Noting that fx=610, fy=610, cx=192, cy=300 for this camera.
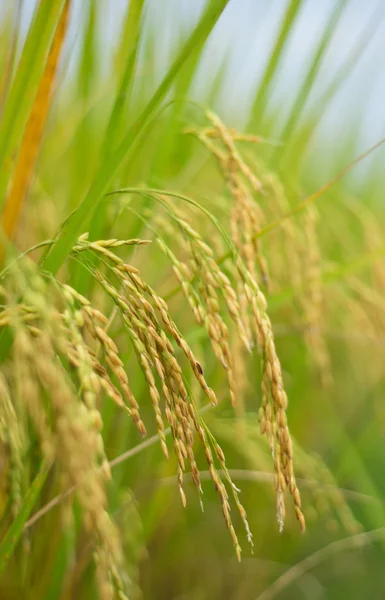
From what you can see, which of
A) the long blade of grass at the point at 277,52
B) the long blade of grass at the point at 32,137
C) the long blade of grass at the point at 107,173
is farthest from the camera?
the long blade of grass at the point at 277,52

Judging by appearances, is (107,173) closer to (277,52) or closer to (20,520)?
(20,520)

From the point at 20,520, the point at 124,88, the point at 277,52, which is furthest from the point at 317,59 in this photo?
the point at 20,520

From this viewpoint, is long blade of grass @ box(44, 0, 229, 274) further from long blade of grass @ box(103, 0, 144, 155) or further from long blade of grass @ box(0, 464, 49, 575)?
long blade of grass @ box(0, 464, 49, 575)

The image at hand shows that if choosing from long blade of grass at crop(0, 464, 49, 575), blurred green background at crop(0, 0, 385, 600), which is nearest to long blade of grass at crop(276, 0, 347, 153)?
blurred green background at crop(0, 0, 385, 600)

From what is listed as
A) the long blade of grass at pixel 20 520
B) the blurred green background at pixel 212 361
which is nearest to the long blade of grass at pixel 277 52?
the blurred green background at pixel 212 361

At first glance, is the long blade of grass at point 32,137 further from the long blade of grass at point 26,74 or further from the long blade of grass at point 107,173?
the long blade of grass at point 107,173

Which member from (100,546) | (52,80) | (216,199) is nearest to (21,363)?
(100,546)
